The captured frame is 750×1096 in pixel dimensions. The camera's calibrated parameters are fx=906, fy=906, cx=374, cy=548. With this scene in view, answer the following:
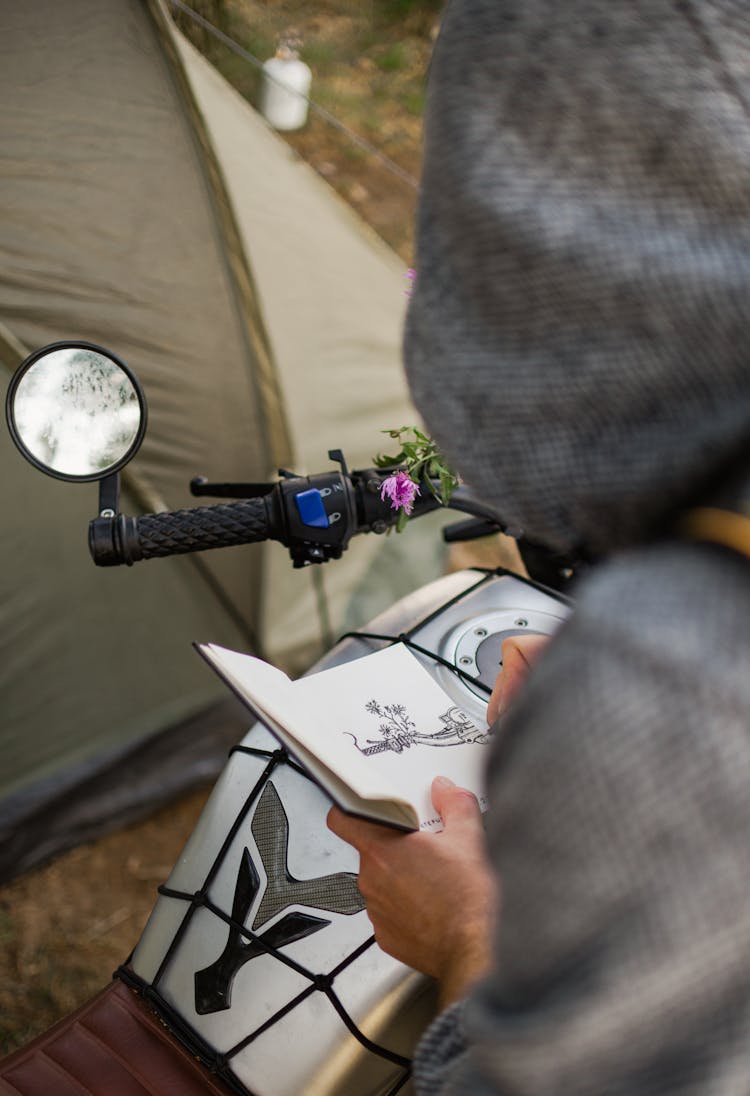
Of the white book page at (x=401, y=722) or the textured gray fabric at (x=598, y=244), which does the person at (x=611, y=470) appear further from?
the white book page at (x=401, y=722)

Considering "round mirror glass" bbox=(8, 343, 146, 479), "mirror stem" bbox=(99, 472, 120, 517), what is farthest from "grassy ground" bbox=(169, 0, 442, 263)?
"mirror stem" bbox=(99, 472, 120, 517)

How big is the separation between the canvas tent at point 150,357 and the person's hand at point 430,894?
112 cm

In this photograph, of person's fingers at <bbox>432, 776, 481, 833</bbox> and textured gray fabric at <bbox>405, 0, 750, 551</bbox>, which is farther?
person's fingers at <bbox>432, 776, 481, 833</bbox>

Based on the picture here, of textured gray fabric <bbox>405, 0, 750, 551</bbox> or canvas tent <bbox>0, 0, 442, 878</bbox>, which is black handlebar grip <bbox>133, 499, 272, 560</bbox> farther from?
canvas tent <bbox>0, 0, 442, 878</bbox>

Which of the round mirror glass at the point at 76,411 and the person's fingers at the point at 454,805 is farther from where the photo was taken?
the round mirror glass at the point at 76,411

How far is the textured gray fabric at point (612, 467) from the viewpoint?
353 millimetres

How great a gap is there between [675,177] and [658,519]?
0.15 meters

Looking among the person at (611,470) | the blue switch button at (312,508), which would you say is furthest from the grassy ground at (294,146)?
the person at (611,470)

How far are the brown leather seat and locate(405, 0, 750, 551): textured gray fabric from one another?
0.83 meters

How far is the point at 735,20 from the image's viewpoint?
0.41 m

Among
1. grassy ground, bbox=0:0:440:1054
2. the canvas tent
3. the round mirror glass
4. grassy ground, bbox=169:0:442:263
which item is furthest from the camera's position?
grassy ground, bbox=169:0:442:263

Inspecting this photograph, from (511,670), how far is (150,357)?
1.12m

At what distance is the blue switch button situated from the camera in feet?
3.35

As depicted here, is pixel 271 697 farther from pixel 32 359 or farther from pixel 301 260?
Answer: pixel 301 260
